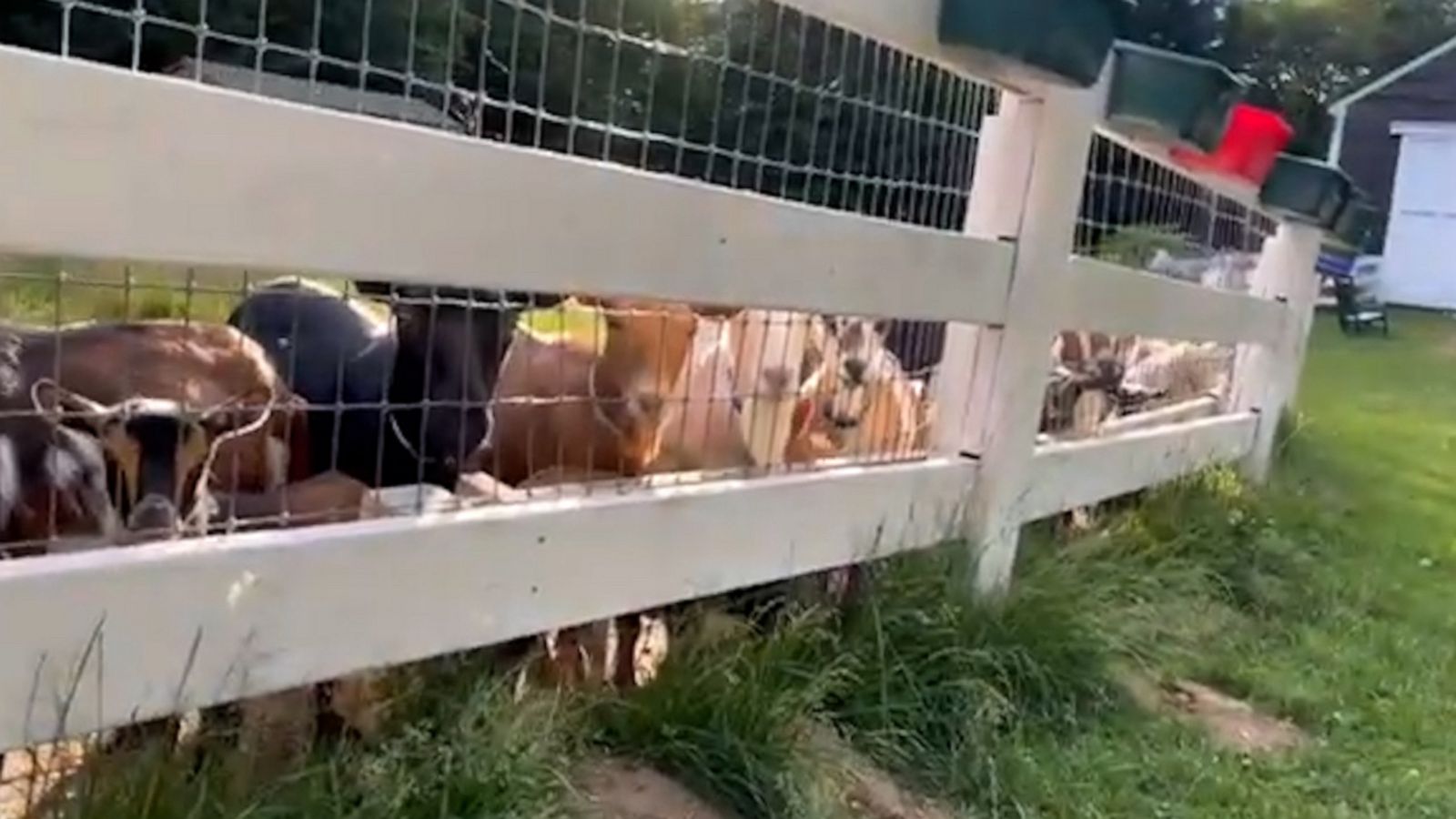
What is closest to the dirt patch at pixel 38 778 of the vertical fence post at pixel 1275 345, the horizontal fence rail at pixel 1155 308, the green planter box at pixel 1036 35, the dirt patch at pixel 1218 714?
the green planter box at pixel 1036 35

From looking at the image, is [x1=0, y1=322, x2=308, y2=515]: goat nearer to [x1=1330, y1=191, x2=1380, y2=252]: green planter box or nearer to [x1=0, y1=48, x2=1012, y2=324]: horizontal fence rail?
[x1=0, y1=48, x2=1012, y2=324]: horizontal fence rail

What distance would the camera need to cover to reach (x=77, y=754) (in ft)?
5.97

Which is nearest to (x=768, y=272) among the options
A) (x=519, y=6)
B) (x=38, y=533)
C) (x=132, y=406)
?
(x=519, y=6)

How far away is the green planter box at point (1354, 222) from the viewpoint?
6.39 metres

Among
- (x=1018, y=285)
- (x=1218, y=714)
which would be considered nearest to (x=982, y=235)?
(x=1018, y=285)

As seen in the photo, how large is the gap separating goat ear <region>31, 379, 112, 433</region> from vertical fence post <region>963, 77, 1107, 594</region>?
6.10 ft

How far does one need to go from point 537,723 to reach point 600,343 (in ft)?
4.05

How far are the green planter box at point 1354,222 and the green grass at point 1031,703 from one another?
169 cm

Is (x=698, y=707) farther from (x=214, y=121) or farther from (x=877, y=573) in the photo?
(x=214, y=121)

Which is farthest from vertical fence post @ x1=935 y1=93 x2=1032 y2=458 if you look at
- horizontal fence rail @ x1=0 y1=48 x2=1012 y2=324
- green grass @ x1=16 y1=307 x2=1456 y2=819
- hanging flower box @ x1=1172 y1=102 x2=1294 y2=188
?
hanging flower box @ x1=1172 y1=102 x2=1294 y2=188

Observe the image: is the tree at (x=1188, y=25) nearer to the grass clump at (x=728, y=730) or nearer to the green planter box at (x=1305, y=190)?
the green planter box at (x=1305, y=190)

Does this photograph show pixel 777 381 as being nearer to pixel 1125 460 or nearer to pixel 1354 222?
pixel 1125 460

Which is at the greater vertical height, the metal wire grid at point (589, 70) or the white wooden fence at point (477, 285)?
the metal wire grid at point (589, 70)

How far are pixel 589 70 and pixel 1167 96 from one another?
6.77 feet
